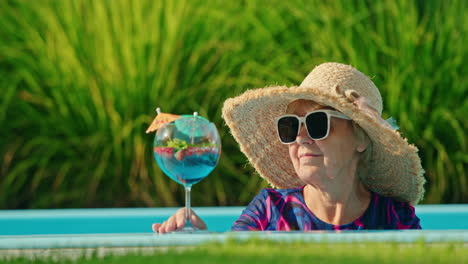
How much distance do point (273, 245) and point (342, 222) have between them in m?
0.93

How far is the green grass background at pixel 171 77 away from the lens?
5.70m

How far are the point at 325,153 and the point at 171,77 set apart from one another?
3.00 metres

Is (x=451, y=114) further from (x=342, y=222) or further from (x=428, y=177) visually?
(x=342, y=222)

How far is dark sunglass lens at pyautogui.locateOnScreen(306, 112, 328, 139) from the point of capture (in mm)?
2939

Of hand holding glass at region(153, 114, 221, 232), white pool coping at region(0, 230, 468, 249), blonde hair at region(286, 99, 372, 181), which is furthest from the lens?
blonde hair at region(286, 99, 372, 181)

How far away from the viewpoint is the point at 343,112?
2.94 meters

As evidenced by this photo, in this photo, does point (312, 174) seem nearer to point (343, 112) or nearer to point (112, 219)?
point (343, 112)

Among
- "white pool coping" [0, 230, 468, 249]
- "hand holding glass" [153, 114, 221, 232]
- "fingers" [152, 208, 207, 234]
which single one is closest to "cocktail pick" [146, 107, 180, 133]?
"hand holding glass" [153, 114, 221, 232]

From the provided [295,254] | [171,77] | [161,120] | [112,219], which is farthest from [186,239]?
[171,77]

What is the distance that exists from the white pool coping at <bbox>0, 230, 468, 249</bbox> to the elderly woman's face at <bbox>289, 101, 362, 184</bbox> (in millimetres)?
581

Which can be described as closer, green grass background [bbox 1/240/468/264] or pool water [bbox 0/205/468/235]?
green grass background [bbox 1/240/468/264]

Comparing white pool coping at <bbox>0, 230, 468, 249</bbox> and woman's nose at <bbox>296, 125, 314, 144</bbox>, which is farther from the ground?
woman's nose at <bbox>296, 125, 314, 144</bbox>

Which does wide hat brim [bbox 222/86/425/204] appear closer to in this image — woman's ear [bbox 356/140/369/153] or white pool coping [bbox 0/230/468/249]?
woman's ear [bbox 356/140/369/153]

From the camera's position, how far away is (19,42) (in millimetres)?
6047
